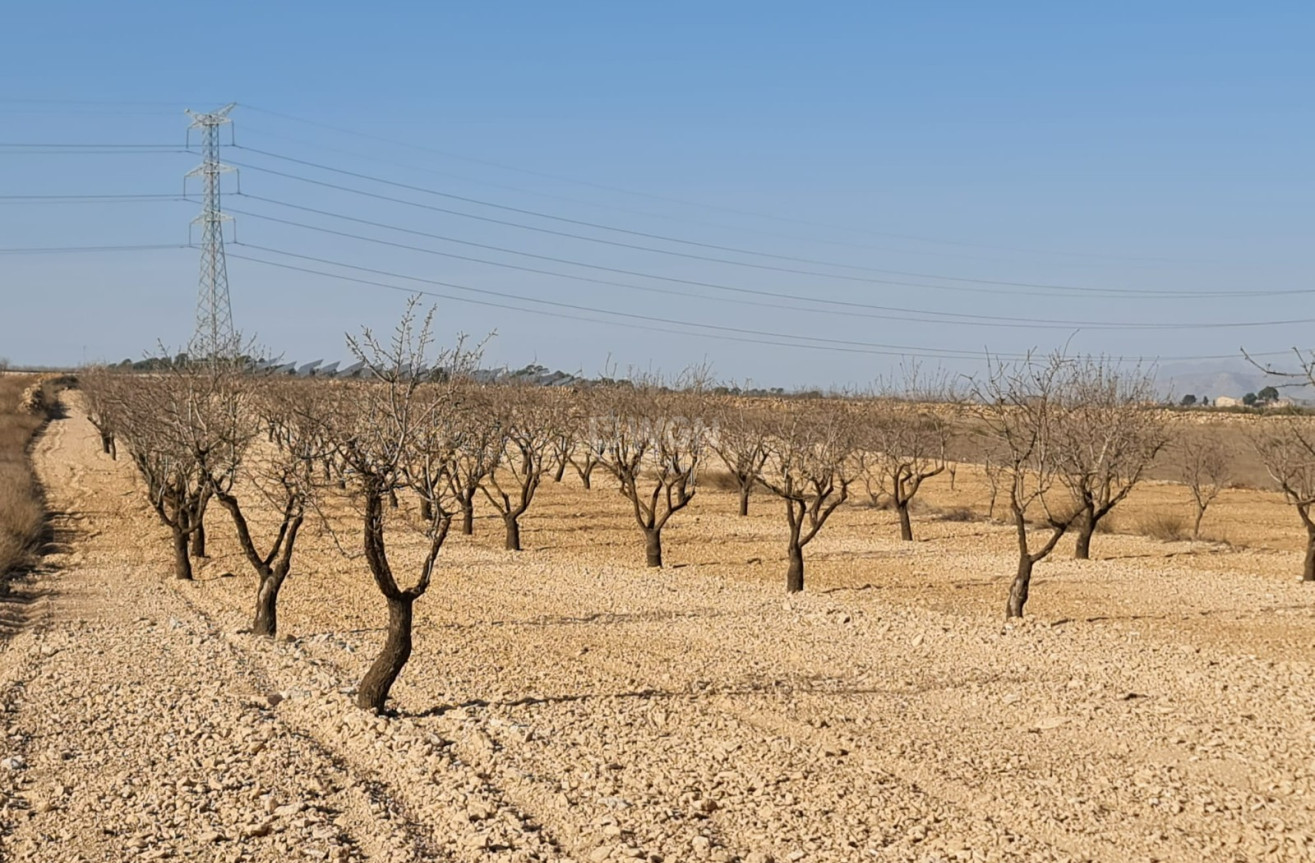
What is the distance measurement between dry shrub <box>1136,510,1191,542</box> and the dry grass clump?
94.7 feet

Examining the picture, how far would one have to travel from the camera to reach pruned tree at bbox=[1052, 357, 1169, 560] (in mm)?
23938

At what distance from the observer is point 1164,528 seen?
3631 cm

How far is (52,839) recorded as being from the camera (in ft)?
30.3

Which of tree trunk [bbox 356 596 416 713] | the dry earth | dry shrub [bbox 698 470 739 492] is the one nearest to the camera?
the dry earth

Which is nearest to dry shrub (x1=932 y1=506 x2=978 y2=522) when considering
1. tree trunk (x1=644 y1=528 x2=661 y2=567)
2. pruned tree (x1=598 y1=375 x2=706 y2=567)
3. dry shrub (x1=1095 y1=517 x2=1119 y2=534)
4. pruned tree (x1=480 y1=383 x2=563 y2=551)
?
dry shrub (x1=1095 y1=517 x2=1119 y2=534)

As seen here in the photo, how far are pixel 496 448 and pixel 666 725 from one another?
61.2ft

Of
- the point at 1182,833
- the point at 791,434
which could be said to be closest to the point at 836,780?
the point at 1182,833

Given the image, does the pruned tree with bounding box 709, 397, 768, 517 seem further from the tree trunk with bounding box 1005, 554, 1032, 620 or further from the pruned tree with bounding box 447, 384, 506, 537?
the tree trunk with bounding box 1005, 554, 1032, 620

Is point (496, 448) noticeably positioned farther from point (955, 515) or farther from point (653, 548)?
point (955, 515)

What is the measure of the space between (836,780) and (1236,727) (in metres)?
4.69

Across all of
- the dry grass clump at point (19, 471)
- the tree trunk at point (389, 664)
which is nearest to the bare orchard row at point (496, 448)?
the tree trunk at point (389, 664)

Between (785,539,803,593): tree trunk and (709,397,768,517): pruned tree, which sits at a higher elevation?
(709,397,768,517): pruned tree

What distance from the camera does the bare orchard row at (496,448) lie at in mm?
13969

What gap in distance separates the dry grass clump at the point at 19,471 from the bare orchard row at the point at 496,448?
302 cm
